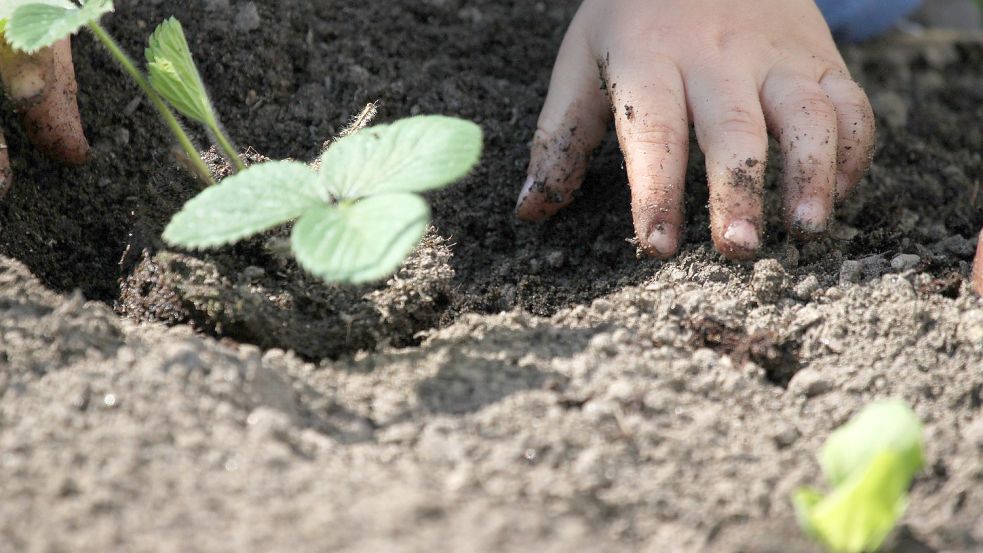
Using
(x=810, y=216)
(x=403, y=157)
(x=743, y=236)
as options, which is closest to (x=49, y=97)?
(x=403, y=157)

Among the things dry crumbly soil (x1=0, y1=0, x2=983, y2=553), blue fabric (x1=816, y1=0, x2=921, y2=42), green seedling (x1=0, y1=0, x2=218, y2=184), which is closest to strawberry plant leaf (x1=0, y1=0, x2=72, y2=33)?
green seedling (x1=0, y1=0, x2=218, y2=184)

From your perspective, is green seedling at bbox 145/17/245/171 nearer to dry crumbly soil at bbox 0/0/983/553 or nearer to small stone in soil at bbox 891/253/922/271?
dry crumbly soil at bbox 0/0/983/553

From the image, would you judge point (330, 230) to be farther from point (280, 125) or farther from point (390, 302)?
point (280, 125)

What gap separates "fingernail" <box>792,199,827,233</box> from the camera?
4.36 feet

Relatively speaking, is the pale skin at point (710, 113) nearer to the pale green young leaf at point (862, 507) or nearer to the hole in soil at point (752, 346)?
the hole in soil at point (752, 346)

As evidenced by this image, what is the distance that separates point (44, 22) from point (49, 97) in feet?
0.80

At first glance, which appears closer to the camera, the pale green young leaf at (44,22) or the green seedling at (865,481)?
the green seedling at (865,481)

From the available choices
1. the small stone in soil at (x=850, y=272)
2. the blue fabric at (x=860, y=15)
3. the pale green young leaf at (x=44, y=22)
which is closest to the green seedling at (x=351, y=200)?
the pale green young leaf at (x=44, y=22)

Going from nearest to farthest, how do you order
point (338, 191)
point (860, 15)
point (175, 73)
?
1. point (338, 191)
2. point (175, 73)
3. point (860, 15)

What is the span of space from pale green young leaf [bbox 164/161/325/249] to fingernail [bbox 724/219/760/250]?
591 millimetres

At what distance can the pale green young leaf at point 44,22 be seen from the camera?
1.05 meters

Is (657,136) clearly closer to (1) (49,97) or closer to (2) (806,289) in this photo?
(2) (806,289)

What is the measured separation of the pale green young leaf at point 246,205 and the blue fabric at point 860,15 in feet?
5.37

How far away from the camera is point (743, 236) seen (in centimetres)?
127
